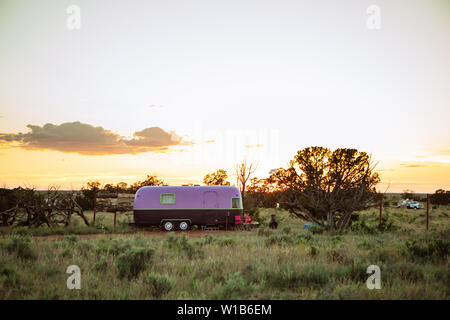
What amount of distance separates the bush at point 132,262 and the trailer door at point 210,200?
1034cm

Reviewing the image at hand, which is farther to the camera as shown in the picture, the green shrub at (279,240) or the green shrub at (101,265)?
the green shrub at (279,240)

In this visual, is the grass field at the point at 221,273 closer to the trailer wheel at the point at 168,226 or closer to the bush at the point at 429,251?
the bush at the point at 429,251

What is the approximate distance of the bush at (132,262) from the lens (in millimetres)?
7489

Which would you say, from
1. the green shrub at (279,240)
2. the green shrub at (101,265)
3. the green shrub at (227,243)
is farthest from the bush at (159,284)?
the green shrub at (279,240)

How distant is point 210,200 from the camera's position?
1911 cm

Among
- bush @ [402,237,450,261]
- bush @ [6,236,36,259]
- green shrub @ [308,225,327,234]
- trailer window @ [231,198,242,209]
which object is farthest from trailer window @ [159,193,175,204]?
bush @ [402,237,450,261]

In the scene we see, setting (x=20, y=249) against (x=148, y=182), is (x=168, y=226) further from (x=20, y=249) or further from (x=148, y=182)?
(x=148, y=182)

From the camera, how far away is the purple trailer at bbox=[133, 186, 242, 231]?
744 inches

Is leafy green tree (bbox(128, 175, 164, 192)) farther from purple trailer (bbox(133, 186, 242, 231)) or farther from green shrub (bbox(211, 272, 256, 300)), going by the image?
green shrub (bbox(211, 272, 256, 300))

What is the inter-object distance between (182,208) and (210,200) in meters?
1.72

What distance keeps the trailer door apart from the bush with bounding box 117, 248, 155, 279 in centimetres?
1034
